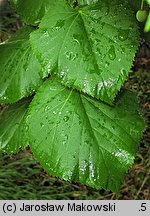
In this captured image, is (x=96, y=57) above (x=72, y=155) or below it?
above

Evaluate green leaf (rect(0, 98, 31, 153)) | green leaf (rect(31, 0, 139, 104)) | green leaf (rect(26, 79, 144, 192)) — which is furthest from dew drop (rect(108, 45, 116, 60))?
green leaf (rect(0, 98, 31, 153))

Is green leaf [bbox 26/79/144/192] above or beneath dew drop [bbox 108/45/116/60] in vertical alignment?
beneath

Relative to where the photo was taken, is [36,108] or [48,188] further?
[48,188]

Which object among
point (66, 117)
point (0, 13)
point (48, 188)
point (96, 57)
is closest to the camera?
point (96, 57)

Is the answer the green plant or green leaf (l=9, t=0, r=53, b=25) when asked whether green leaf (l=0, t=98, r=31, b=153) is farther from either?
green leaf (l=9, t=0, r=53, b=25)

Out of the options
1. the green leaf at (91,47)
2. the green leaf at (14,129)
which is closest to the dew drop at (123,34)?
the green leaf at (91,47)
